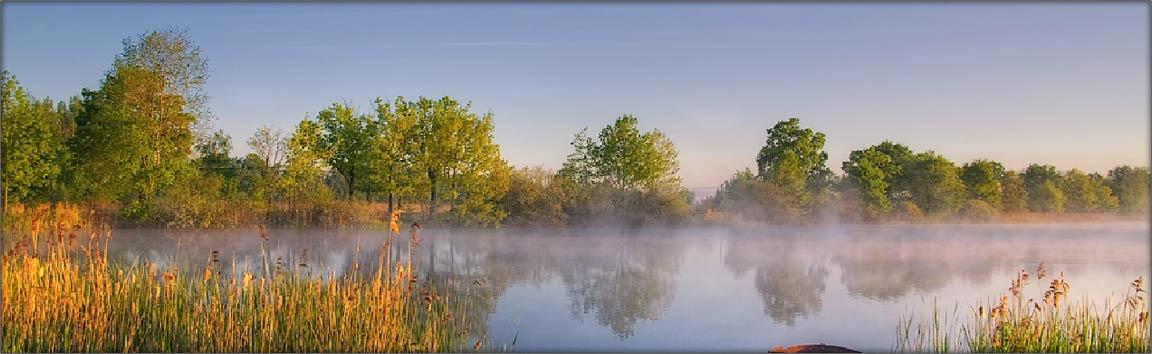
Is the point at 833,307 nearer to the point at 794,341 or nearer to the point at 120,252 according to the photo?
the point at 794,341

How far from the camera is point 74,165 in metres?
17.1

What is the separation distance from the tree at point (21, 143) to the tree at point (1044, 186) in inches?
960

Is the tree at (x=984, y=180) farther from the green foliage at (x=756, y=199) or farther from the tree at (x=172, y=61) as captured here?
the tree at (x=172, y=61)

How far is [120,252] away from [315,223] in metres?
5.62

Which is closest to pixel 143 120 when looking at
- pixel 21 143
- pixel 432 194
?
pixel 21 143

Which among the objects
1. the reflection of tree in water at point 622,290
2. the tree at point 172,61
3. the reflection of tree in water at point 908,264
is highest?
the tree at point 172,61

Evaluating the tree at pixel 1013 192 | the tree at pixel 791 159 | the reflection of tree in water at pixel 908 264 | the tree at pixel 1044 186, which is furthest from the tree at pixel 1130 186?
the tree at pixel 791 159

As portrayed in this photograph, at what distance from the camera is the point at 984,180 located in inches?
866

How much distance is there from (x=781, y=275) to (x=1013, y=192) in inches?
575

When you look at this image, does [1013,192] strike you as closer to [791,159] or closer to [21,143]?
[791,159]

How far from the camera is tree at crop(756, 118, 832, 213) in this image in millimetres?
20766

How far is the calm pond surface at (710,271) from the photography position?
7234 millimetres

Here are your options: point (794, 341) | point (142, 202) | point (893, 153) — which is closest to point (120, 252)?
point (142, 202)

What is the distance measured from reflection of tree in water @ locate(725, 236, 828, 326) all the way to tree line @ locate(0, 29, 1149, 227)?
11.9 feet
